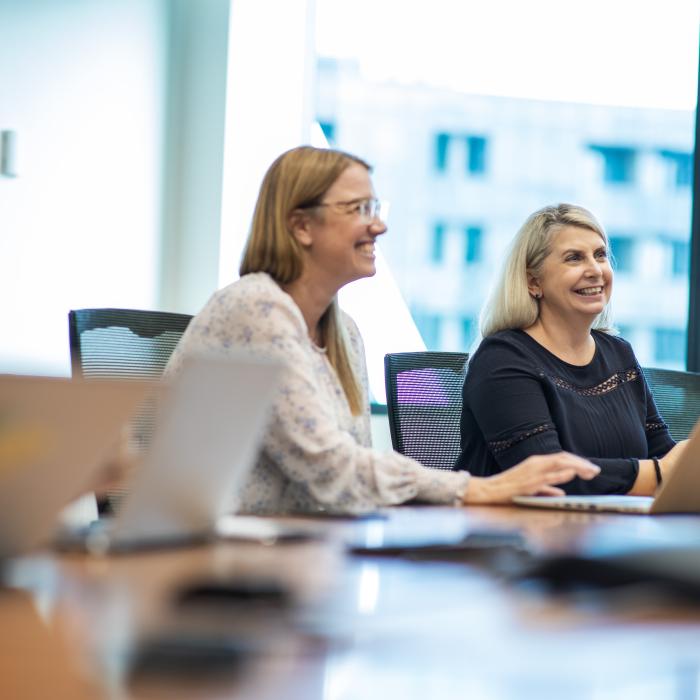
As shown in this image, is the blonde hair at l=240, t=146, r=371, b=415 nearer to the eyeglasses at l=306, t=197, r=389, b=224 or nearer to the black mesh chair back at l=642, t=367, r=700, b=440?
the eyeglasses at l=306, t=197, r=389, b=224

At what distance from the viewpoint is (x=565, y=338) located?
8.73 ft

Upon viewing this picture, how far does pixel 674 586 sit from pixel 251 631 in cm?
36

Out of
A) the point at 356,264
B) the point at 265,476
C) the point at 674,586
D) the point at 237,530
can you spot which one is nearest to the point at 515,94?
the point at 356,264

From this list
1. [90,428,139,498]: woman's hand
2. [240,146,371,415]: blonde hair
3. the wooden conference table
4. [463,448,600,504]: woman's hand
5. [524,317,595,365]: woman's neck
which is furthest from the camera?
[524,317,595,365]: woman's neck

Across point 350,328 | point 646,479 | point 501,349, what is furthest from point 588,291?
point 350,328

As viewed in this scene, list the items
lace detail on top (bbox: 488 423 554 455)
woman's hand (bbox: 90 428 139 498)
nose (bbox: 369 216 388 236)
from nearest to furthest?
woman's hand (bbox: 90 428 139 498)
nose (bbox: 369 216 388 236)
lace detail on top (bbox: 488 423 554 455)

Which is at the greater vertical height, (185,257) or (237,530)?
(185,257)

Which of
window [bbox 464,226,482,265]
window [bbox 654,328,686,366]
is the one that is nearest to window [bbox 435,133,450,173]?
window [bbox 464,226,482,265]

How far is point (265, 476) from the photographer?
1739mm

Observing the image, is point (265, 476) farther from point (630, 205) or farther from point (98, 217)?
point (630, 205)

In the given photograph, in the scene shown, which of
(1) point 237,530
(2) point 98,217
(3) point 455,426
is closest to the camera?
(1) point 237,530

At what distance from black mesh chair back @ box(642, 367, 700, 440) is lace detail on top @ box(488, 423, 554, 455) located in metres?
0.62

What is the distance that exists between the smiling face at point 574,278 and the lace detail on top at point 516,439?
436mm

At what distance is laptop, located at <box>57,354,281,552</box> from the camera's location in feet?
3.04
